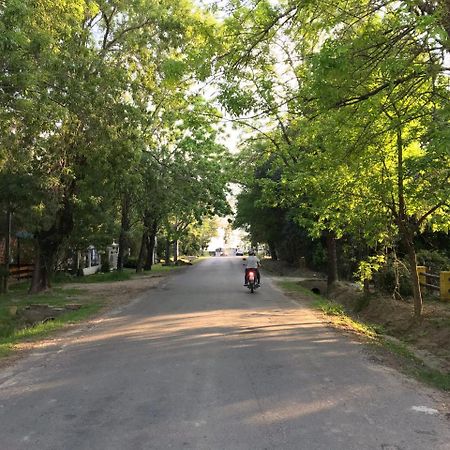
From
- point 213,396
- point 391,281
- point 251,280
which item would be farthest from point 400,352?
point 251,280

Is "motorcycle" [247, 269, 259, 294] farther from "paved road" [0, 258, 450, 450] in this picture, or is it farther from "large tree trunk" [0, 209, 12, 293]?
"large tree trunk" [0, 209, 12, 293]

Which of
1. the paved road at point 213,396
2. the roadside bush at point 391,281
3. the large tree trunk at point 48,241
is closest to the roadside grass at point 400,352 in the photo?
the paved road at point 213,396

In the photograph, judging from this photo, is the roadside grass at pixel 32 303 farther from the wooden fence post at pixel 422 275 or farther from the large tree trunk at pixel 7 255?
the wooden fence post at pixel 422 275

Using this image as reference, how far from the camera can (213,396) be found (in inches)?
246

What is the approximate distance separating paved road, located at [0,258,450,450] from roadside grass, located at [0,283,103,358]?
1.18 meters

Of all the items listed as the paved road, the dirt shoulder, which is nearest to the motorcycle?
the dirt shoulder

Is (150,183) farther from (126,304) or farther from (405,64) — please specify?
(405,64)

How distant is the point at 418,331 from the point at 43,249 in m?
15.5

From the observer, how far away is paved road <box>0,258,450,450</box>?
4887 millimetres

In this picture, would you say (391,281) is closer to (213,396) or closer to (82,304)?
(82,304)

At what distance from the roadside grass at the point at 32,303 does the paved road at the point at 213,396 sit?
3.87 ft

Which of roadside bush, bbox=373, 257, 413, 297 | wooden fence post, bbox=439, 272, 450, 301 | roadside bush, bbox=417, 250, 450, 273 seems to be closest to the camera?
wooden fence post, bbox=439, 272, 450, 301

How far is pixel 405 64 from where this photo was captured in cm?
708

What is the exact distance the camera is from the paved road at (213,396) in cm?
489
